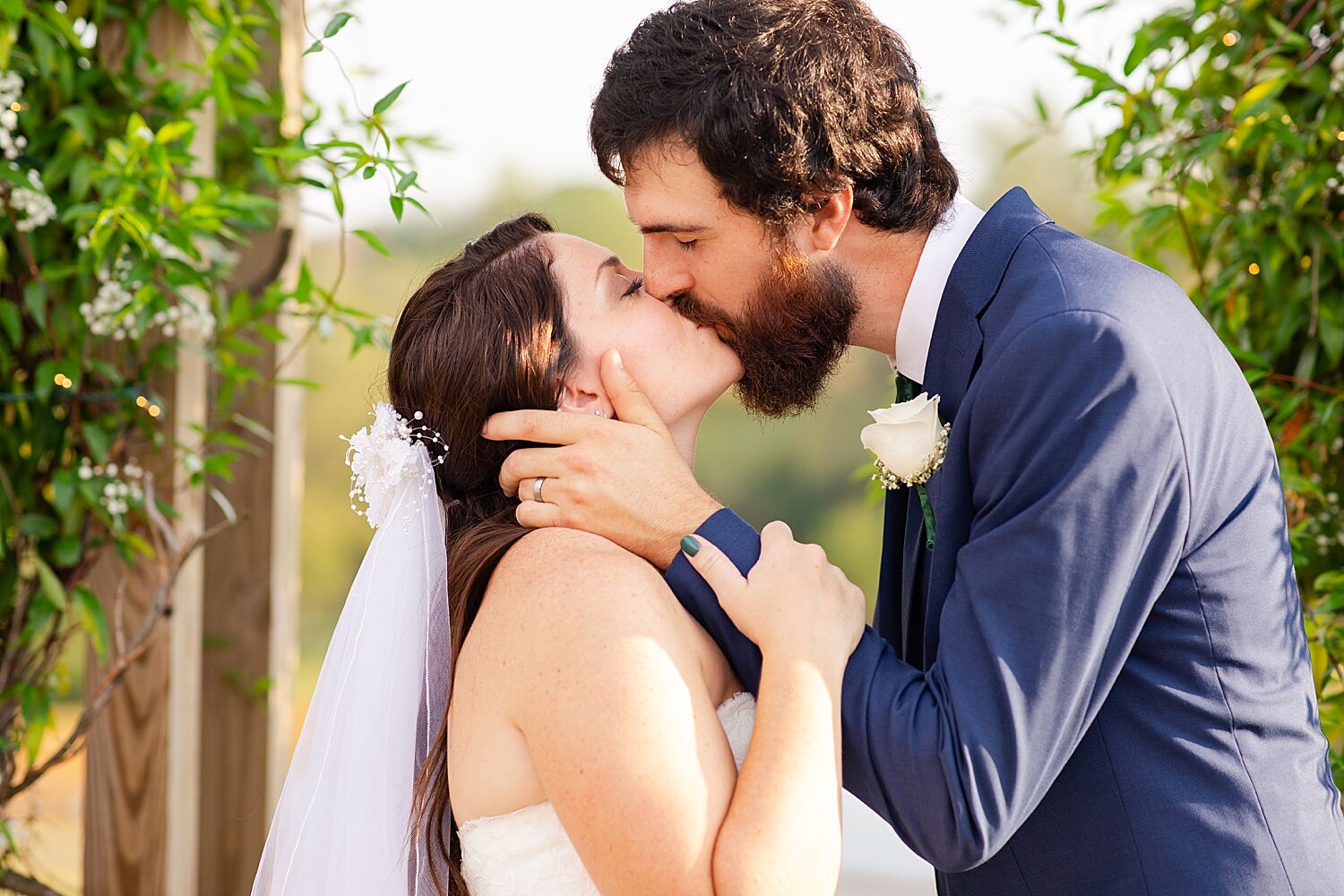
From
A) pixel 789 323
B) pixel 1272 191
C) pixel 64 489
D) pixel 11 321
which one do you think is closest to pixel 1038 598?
pixel 789 323

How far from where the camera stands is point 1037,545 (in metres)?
1.41

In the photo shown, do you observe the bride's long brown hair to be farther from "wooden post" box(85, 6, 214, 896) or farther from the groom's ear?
"wooden post" box(85, 6, 214, 896)

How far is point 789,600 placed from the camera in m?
1.56

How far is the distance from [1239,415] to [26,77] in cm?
245

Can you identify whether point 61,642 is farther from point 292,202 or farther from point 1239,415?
point 1239,415

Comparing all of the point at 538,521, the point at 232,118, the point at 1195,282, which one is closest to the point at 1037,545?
the point at 538,521

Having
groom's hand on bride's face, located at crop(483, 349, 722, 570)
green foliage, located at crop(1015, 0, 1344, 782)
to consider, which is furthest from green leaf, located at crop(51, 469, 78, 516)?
green foliage, located at crop(1015, 0, 1344, 782)

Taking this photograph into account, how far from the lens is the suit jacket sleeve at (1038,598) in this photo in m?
1.39

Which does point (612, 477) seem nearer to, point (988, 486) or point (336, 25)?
point (988, 486)

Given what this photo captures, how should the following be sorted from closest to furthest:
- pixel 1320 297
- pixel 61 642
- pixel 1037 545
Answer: pixel 1037 545, pixel 1320 297, pixel 61 642

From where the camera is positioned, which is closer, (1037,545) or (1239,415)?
(1037,545)

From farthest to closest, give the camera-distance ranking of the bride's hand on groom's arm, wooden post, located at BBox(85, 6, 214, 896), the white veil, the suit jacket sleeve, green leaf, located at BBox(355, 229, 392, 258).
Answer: wooden post, located at BBox(85, 6, 214, 896) → green leaf, located at BBox(355, 229, 392, 258) → the white veil → the bride's hand on groom's arm → the suit jacket sleeve

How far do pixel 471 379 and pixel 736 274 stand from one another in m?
0.48

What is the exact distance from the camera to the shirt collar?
194 centimetres
